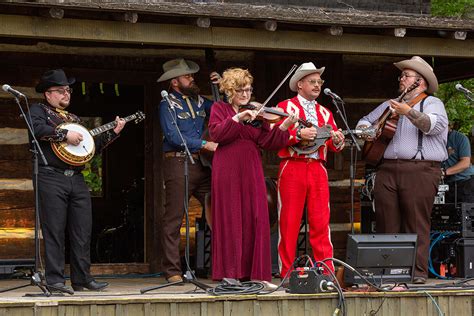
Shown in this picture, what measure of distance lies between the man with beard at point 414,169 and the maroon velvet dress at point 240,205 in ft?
4.05

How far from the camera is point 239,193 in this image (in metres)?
8.70

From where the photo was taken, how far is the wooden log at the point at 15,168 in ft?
33.9

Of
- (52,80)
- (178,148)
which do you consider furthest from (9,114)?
(178,148)

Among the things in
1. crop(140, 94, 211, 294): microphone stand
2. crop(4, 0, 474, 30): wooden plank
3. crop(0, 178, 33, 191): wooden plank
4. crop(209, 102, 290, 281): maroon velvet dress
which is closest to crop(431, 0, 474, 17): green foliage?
crop(4, 0, 474, 30): wooden plank

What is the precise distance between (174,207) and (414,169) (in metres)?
2.22

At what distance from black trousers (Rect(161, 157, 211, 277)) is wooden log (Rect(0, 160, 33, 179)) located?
5.35ft

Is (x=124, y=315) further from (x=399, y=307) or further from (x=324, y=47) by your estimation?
(x=324, y=47)

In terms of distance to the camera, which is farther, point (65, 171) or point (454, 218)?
point (454, 218)

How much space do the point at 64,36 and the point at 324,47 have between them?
253 cm

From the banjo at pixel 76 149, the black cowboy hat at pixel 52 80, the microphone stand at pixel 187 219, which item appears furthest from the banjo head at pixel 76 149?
the microphone stand at pixel 187 219

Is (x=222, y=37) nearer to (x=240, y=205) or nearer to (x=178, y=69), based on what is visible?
(x=178, y=69)

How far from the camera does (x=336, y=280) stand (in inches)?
324

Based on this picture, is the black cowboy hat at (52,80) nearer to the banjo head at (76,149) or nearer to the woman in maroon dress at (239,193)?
the banjo head at (76,149)

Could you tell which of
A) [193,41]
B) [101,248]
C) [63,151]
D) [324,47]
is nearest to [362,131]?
[324,47]
